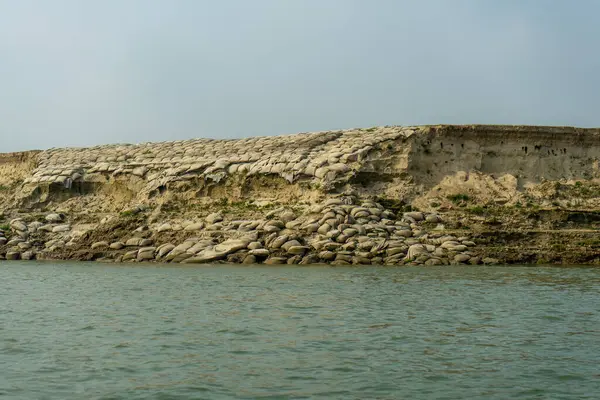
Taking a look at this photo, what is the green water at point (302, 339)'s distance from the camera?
23.4 ft

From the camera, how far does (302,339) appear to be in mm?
9172

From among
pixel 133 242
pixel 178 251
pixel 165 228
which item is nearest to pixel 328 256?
pixel 178 251

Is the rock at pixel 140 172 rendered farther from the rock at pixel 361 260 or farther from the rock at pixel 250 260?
the rock at pixel 361 260

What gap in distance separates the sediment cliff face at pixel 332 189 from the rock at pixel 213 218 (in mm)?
122

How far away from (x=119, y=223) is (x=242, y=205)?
12.4 feet

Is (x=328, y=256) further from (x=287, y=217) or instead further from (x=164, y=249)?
(x=164, y=249)

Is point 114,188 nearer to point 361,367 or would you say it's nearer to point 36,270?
point 36,270

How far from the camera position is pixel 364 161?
23703 millimetres

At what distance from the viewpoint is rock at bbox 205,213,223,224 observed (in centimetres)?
2289

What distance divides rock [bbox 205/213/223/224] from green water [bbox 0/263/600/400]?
284 inches

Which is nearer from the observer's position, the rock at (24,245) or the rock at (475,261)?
the rock at (475,261)

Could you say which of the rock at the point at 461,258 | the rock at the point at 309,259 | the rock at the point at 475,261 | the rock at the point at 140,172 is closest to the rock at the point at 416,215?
the rock at the point at 461,258

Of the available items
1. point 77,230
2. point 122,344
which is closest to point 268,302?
point 122,344

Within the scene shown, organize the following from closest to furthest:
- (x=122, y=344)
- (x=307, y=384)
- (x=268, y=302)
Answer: (x=307, y=384), (x=122, y=344), (x=268, y=302)
